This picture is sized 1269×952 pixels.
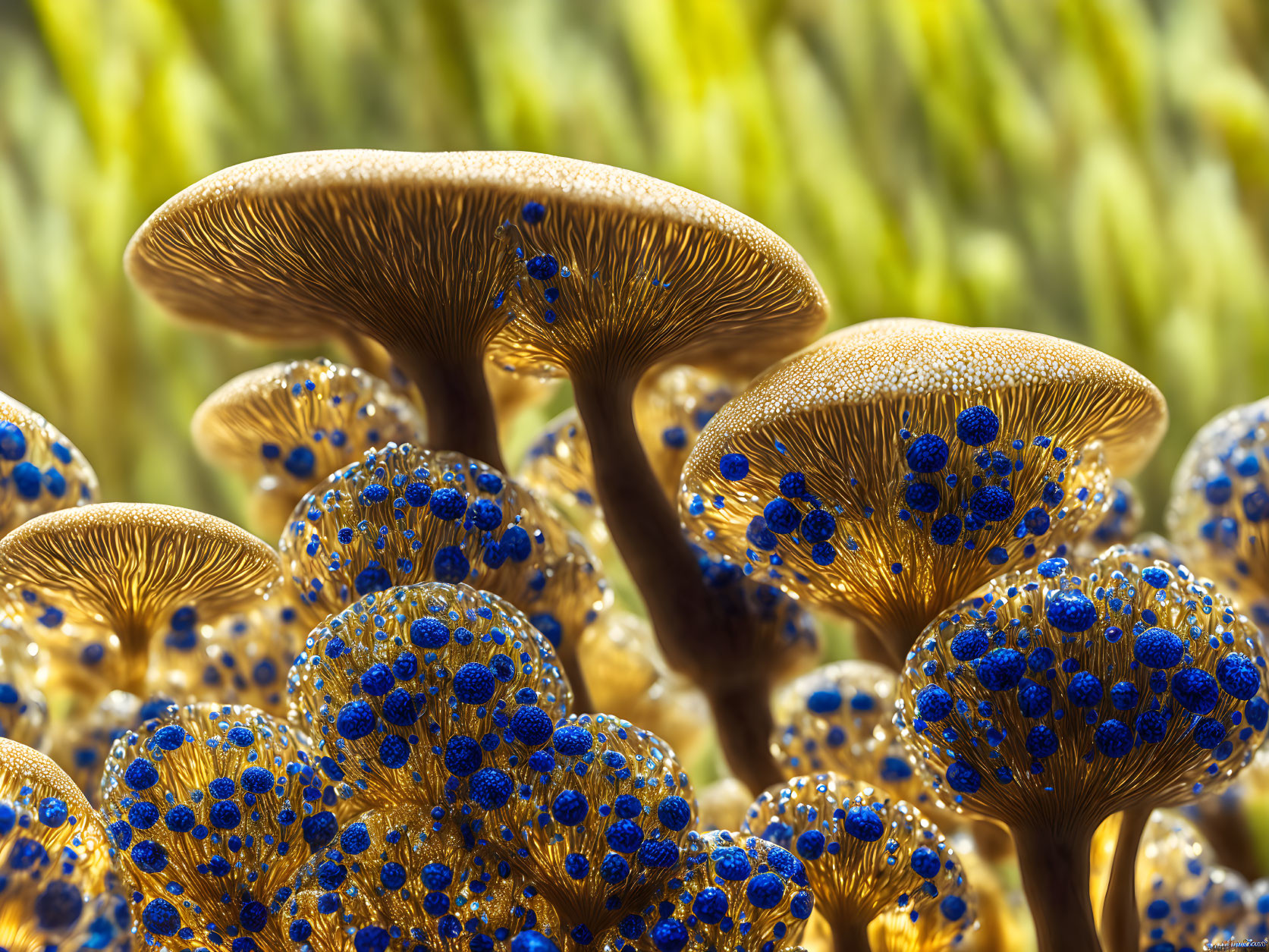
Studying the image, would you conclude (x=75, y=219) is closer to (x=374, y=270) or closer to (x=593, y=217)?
(x=374, y=270)

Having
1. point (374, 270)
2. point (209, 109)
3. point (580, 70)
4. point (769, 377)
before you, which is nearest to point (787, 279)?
point (769, 377)

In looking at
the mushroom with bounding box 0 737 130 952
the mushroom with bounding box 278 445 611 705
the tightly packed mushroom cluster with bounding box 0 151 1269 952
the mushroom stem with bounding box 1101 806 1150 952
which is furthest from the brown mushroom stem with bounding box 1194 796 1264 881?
the mushroom with bounding box 0 737 130 952

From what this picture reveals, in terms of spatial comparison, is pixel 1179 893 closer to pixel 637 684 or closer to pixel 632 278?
pixel 637 684

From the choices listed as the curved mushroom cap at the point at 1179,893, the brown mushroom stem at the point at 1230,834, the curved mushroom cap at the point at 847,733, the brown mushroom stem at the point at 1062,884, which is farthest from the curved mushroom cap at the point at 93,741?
the brown mushroom stem at the point at 1230,834

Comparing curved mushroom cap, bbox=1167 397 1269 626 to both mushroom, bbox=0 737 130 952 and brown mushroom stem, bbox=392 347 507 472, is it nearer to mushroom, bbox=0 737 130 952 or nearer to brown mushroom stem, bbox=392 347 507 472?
brown mushroom stem, bbox=392 347 507 472

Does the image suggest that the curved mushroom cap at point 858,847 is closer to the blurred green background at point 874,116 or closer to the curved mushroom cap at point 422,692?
the curved mushroom cap at point 422,692

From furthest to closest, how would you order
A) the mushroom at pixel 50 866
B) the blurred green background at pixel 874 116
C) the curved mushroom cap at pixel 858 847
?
the blurred green background at pixel 874 116
the curved mushroom cap at pixel 858 847
the mushroom at pixel 50 866
